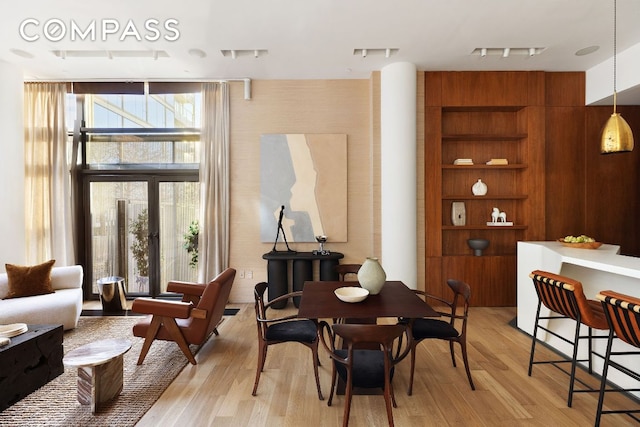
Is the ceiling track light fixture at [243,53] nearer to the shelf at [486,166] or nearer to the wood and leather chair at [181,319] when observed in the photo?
the wood and leather chair at [181,319]

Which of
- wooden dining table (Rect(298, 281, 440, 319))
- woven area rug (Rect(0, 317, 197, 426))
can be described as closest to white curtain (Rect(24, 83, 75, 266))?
woven area rug (Rect(0, 317, 197, 426))

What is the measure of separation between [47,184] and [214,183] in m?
2.54

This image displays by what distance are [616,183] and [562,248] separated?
2299 millimetres

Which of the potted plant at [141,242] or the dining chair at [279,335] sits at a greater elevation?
the potted plant at [141,242]

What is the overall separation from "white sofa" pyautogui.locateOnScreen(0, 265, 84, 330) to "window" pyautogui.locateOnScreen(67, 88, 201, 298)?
3.62ft

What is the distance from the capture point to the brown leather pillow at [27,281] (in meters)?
3.93

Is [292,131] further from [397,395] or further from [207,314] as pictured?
[397,395]

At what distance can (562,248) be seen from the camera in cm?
368

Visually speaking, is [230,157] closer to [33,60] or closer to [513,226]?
[33,60]

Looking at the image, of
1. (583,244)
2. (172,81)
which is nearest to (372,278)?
(583,244)

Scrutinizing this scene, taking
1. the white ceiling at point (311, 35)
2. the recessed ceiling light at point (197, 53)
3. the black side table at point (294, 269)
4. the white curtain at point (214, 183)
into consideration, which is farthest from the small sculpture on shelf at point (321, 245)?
the recessed ceiling light at point (197, 53)

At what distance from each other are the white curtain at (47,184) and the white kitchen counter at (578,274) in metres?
6.31

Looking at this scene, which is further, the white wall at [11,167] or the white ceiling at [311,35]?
the white wall at [11,167]

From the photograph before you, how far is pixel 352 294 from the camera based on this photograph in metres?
2.79
